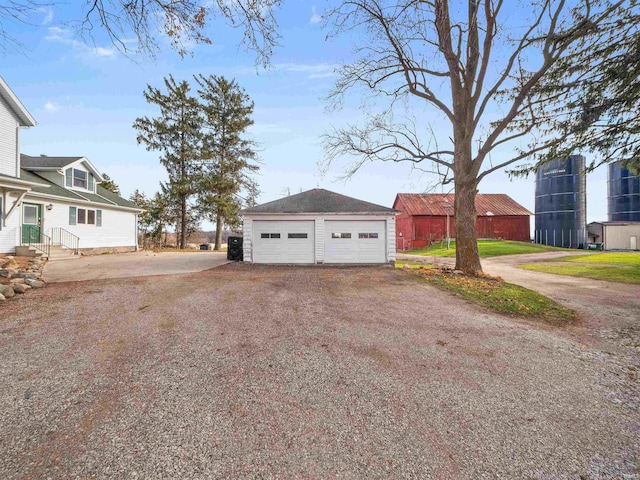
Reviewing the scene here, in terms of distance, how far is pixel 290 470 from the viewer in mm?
1927

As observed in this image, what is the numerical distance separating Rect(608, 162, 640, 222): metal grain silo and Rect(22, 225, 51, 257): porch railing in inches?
1805

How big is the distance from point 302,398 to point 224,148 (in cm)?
2408

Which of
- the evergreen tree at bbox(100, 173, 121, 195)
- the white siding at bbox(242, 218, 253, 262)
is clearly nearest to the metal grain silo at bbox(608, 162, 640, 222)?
the white siding at bbox(242, 218, 253, 262)

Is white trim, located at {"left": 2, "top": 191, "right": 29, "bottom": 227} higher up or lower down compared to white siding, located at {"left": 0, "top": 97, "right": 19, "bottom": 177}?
lower down

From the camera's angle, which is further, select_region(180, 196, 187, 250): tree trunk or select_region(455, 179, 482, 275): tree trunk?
select_region(180, 196, 187, 250): tree trunk

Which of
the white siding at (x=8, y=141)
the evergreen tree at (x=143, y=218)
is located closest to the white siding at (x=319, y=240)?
the white siding at (x=8, y=141)

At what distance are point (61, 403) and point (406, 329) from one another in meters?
4.50

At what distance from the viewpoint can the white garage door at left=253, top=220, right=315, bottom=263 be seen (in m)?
12.9

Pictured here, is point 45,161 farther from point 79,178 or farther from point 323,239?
point 323,239

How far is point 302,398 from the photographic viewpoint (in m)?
2.78

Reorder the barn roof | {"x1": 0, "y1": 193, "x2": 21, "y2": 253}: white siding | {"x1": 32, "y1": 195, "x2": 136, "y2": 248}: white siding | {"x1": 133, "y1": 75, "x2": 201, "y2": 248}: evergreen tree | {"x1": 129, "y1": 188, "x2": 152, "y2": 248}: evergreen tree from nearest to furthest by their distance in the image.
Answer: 1. {"x1": 0, "y1": 193, "x2": 21, "y2": 253}: white siding
2. {"x1": 32, "y1": 195, "x2": 136, "y2": 248}: white siding
3. {"x1": 133, "y1": 75, "x2": 201, "y2": 248}: evergreen tree
4. {"x1": 129, "y1": 188, "x2": 152, "y2": 248}: evergreen tree
5. the barn roof

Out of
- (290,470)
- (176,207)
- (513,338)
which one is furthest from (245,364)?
(176,207)

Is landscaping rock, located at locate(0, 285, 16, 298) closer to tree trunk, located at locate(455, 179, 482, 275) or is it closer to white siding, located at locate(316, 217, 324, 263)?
white siding, located at locate(316, 217, 324, 263)

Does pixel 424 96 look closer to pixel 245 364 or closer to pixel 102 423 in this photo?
pixel 245 364
